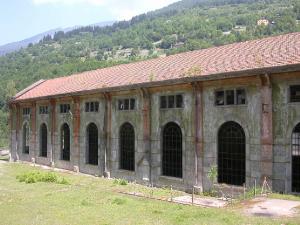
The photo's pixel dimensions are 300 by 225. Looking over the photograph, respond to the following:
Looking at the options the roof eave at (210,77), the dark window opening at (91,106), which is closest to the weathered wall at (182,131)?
the roof eave at (210,77)

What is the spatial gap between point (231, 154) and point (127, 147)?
881 cm

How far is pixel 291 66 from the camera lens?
60.0 feet

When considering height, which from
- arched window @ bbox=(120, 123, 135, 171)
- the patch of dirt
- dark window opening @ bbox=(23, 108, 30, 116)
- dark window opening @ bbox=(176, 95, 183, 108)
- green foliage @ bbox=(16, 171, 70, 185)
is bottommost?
green foliage @ bbox=(16, 171, 70, 185)

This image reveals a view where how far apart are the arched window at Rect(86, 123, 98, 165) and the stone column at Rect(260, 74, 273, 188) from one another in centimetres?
1488

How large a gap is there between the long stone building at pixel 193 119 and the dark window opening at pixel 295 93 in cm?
4

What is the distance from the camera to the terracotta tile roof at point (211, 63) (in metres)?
21.3

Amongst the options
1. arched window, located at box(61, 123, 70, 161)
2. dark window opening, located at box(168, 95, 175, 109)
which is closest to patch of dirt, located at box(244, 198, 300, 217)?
dark window opening, located at box(168, 95, 175, 109)

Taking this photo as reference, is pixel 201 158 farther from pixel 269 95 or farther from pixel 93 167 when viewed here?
pixel 93 167

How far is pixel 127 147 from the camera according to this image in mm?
28125

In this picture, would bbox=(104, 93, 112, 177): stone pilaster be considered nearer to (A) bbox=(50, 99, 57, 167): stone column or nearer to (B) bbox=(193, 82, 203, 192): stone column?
(B) bbox=(193, 82, 203, 192): stone column

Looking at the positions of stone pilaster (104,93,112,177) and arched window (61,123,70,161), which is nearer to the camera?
stone pilaster (104,93,112,177)

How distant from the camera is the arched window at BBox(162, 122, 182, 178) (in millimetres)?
24234

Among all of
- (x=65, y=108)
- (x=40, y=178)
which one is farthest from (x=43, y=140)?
(x=40, y=178)

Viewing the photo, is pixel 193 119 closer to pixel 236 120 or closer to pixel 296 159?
pixel 236 120
